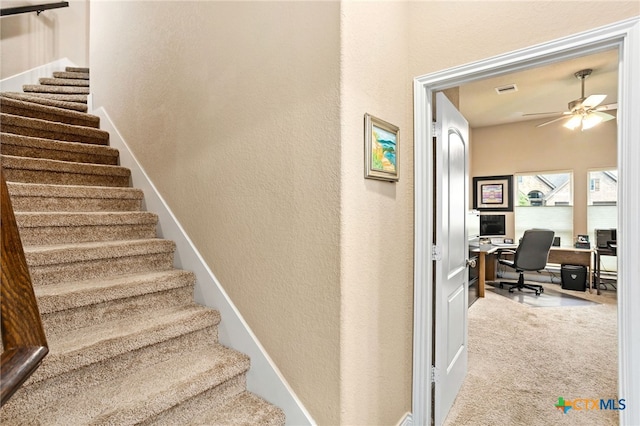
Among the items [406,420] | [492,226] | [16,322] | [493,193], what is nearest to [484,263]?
[492,226]

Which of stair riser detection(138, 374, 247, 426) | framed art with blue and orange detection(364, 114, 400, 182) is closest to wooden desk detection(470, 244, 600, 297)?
framed art with blue and orange detection(364, 114, 400, 182)

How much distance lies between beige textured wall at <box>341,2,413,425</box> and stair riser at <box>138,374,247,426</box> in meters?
0.61

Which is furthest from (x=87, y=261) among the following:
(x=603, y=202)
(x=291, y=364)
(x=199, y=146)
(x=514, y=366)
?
(x=603, y=202)

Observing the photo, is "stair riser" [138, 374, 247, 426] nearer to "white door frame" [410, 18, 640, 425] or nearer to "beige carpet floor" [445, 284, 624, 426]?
"beige carpet floor" [445, 284, 624, 426]

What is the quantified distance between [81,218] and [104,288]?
65 centimetres

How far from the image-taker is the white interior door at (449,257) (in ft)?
6.37

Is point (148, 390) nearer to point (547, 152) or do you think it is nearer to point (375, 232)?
point (375, 232)

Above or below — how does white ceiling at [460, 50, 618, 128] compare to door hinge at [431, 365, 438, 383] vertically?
above

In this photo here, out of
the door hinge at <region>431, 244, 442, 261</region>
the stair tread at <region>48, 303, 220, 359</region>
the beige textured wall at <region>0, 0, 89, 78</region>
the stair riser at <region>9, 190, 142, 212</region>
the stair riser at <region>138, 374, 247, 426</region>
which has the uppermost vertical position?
the beige textured wall at <region>0, 0, 89, 78</region>

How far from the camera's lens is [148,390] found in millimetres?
1422

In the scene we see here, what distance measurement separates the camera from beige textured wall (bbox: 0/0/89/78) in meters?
4.26

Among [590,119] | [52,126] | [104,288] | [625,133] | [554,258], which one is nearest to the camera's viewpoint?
[625,133]

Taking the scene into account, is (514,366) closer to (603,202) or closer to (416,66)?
(416,66)

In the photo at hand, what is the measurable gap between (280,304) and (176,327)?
0.58 m
